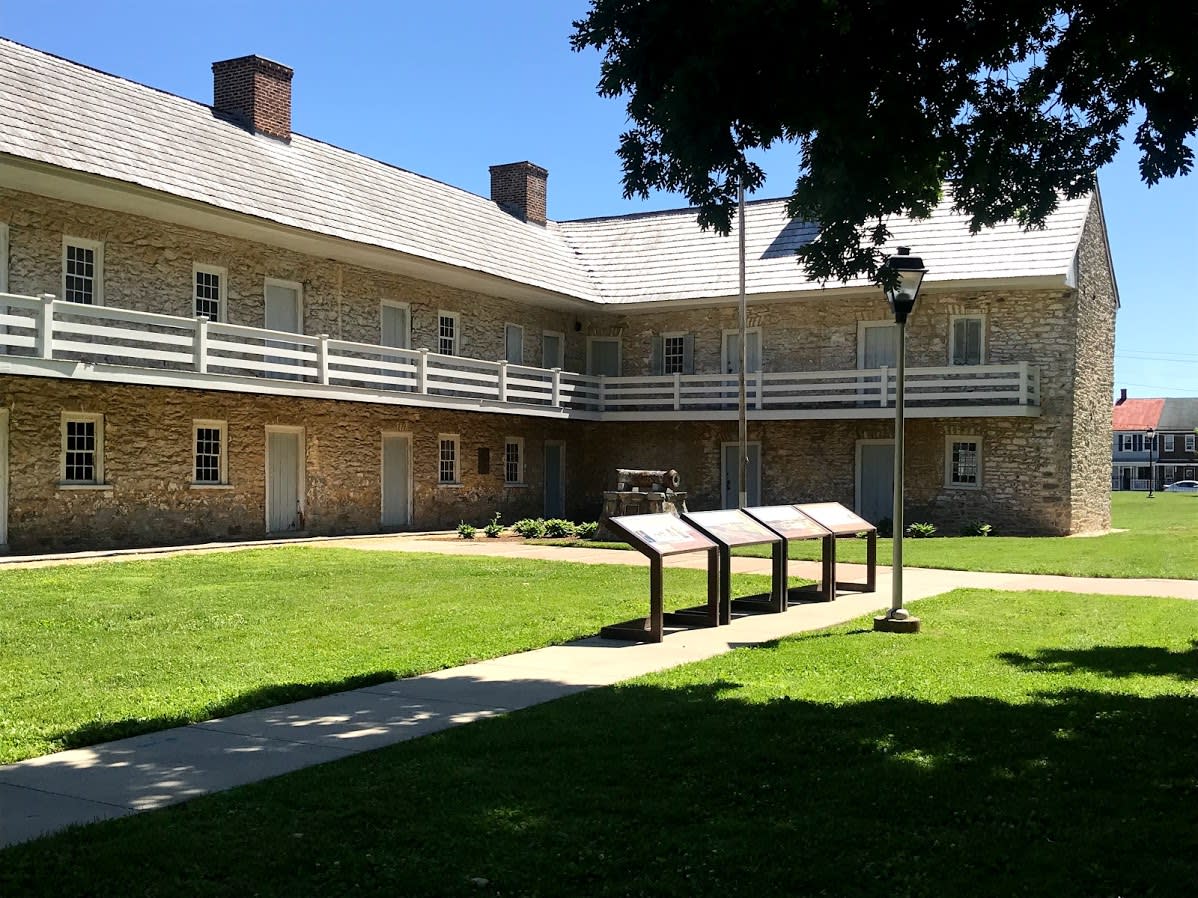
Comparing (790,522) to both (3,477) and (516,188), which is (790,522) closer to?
(3,477)

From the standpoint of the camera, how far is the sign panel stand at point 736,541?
12086 millimetres

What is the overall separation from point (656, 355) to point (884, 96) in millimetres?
25777

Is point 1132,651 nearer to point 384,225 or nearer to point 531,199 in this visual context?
point 384,225

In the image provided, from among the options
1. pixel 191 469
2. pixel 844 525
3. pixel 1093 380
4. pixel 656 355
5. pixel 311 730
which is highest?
pixel 656 355

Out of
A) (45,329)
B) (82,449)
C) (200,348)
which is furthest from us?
(82,449)

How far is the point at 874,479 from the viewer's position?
30.6 m

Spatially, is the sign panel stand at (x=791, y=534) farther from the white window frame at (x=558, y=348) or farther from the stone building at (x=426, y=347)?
the white window frame at (x=558, y=348)

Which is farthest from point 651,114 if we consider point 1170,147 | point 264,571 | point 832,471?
point 832,471

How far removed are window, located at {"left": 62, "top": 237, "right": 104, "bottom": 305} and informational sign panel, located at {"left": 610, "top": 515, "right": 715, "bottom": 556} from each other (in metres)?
13.7

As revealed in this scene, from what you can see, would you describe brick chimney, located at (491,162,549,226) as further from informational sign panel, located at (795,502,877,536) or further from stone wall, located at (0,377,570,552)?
informational sign panel, located at (795,502,877,536)

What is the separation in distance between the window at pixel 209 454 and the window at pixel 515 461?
9.68 meters

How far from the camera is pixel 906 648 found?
33.9 feet

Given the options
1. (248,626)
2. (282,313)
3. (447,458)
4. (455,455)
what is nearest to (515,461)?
(455,455)

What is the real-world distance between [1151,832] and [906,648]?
510 cm
